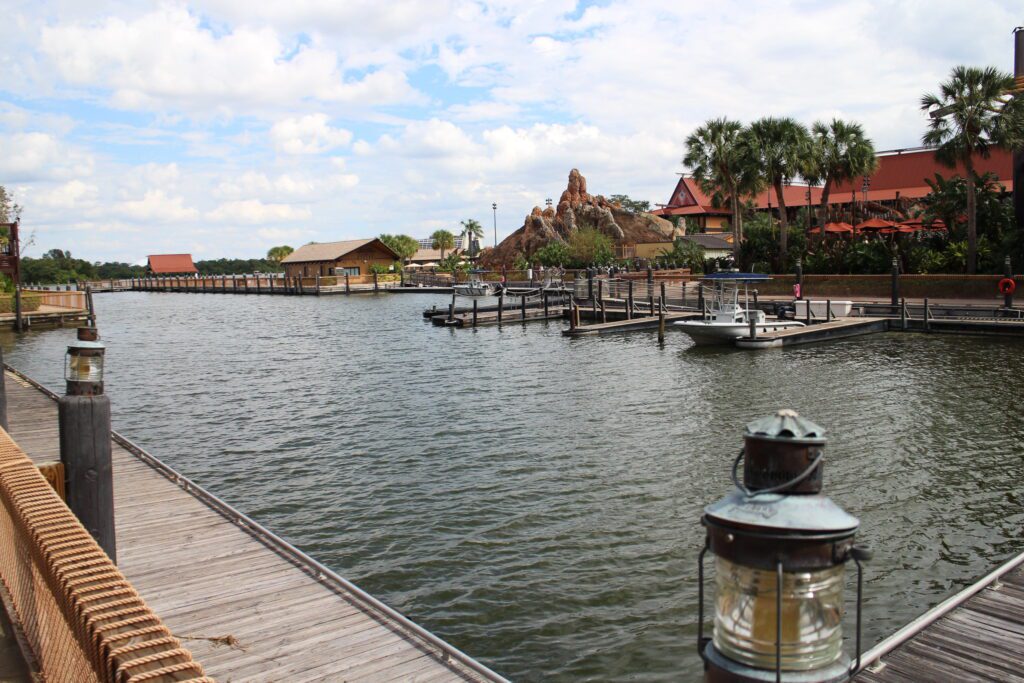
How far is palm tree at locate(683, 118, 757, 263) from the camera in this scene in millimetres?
55156

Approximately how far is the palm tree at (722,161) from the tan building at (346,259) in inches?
2465

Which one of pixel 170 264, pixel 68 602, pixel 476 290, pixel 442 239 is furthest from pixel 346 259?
pixel 68 602

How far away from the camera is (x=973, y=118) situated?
41750mm

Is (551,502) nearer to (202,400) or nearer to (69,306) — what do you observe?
(202,400)

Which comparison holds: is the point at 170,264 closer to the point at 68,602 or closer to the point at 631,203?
the point at 631,203

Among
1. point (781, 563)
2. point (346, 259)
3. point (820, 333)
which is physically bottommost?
point (820, 333)

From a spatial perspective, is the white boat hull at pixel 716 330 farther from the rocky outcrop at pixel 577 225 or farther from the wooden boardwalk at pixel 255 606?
the rocky outcrop at pixel 577 225

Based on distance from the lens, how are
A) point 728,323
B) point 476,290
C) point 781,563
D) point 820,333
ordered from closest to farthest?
point 781,563
point 728,323
point 820,333
point 476,290

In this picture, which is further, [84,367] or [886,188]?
[886,188]

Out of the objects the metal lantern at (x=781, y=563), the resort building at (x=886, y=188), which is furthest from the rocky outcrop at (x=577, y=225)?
the metal lantern at (x=781, y=563)

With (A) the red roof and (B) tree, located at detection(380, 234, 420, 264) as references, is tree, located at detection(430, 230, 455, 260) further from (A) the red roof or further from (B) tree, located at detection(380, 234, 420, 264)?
(A) the red roof

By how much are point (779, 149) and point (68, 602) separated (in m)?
54.6

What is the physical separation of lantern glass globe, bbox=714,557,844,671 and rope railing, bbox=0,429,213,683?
5.55 ft

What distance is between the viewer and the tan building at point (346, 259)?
112 metres
